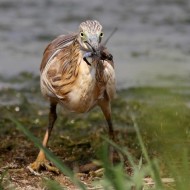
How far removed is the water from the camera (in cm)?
1273

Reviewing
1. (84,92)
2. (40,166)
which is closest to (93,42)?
(84,92)

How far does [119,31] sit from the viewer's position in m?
15.2

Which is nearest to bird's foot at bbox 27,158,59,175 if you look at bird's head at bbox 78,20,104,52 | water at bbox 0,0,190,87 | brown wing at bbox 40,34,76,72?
brown wing at bbox 40,34,76,72

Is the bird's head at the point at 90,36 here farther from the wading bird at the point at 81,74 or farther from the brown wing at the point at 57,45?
the brown wing at the point at 57,45

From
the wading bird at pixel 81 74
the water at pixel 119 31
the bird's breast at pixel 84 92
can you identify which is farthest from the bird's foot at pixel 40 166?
the water at pixel 119 31

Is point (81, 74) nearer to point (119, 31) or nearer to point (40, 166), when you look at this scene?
point (40, 166)

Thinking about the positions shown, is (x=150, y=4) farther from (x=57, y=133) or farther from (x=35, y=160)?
(x=35, y=160)

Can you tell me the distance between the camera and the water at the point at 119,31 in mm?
12727

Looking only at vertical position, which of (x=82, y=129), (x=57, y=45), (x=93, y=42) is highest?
(x=57, y=45)

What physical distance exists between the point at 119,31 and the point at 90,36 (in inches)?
348

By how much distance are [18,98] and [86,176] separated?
13.9ft

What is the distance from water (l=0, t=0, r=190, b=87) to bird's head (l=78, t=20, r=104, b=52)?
4847mm

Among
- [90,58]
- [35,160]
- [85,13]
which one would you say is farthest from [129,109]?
[85,13]

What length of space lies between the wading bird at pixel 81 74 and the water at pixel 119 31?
14.1ft
